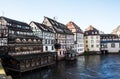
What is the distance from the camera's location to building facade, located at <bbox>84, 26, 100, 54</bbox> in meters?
101

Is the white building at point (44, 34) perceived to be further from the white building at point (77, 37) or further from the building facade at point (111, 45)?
the building facade at point (111, 45)

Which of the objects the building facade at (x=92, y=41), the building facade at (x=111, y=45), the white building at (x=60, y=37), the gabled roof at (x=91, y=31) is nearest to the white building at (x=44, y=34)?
the white building at (x=60, y=37)

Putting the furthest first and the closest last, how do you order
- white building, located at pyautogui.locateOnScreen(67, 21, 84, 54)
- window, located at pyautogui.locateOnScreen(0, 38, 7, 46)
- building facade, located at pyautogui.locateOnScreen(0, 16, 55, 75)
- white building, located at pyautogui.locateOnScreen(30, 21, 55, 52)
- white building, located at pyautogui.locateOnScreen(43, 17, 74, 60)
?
white building, located at pyautogui.locateOnScreen(67, 21, 84, 54) < white building, located at pyautogui.locateOnScreen(43, 17, 74, 60) < white building, located at pyautogui.locateOnScreen(30, 21, 55, 52) < window, located at pyautogui.locateOnScreen(0, 38, 7, 46) < building facade, located at pyautogui.locateOnScreen(0, 16, 55, 75)

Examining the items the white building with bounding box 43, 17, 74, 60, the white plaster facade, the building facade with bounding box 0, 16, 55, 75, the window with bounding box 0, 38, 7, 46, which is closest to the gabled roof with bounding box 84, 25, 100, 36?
the white plaster facade

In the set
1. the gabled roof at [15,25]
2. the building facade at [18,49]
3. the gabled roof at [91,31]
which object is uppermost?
the gabled roof at [91,31]

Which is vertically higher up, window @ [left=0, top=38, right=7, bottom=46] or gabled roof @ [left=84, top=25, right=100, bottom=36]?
gabled roof @ [left=84, top=25, right=100, bottom=36]

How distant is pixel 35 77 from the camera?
39.3 metres

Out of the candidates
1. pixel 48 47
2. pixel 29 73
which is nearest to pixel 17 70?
pixel 29 73

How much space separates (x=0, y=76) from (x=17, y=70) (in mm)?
11672

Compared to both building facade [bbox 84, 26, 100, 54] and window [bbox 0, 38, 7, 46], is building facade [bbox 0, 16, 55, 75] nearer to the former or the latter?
window [bbox 0, 38, 7, 46]

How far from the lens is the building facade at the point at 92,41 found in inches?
3986

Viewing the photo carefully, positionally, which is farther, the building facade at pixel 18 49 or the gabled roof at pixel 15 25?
the gabled roof at pixel 15 25

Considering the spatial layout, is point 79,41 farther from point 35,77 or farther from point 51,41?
point 35,77

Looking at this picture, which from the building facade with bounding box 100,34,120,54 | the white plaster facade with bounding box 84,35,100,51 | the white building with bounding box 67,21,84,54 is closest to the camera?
the white building with bounding box 67,21,84,54
